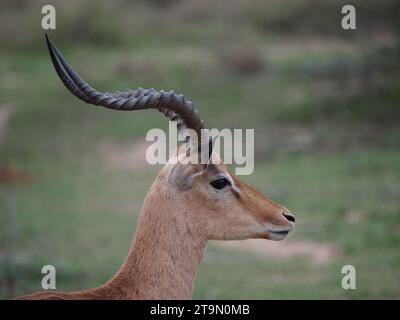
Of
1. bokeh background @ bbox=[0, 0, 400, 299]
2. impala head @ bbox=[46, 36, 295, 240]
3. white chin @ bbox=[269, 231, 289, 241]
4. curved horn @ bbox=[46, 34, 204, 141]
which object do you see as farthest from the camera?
bokeh background @ bbox=[0, 0, 400, 299]

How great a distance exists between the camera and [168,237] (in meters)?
5.12

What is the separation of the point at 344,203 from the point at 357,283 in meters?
3.65

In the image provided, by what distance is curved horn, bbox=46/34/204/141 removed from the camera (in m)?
4.96

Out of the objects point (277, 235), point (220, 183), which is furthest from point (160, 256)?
point (277, 235)

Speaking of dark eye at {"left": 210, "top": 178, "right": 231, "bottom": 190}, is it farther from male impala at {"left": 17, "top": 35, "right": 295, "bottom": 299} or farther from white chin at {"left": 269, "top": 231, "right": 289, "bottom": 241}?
white chin at {"left": 269, "top": 231, "right": 289, "bottom": 241}

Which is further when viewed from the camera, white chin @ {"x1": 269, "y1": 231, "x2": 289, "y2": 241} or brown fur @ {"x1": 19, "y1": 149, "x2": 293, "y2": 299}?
white chin @ {"x1": 269, "y1": 231, "x2": 289, "y2": 241}

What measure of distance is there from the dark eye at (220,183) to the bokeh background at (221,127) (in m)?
2.93

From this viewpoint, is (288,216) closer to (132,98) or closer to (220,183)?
(220,183)

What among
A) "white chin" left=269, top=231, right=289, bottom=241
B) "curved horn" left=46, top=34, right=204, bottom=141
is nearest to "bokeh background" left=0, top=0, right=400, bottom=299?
"white chin" left=269, top=231, right=289, bottom=241

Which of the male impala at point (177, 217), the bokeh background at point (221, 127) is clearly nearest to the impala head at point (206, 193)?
the male impala at point (177, 217)

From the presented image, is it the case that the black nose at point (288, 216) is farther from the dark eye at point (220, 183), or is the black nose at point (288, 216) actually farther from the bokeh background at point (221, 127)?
the bokeh background at point (221, 127)

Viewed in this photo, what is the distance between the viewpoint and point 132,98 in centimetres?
516

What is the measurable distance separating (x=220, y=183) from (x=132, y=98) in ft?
2.52

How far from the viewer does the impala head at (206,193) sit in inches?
205
